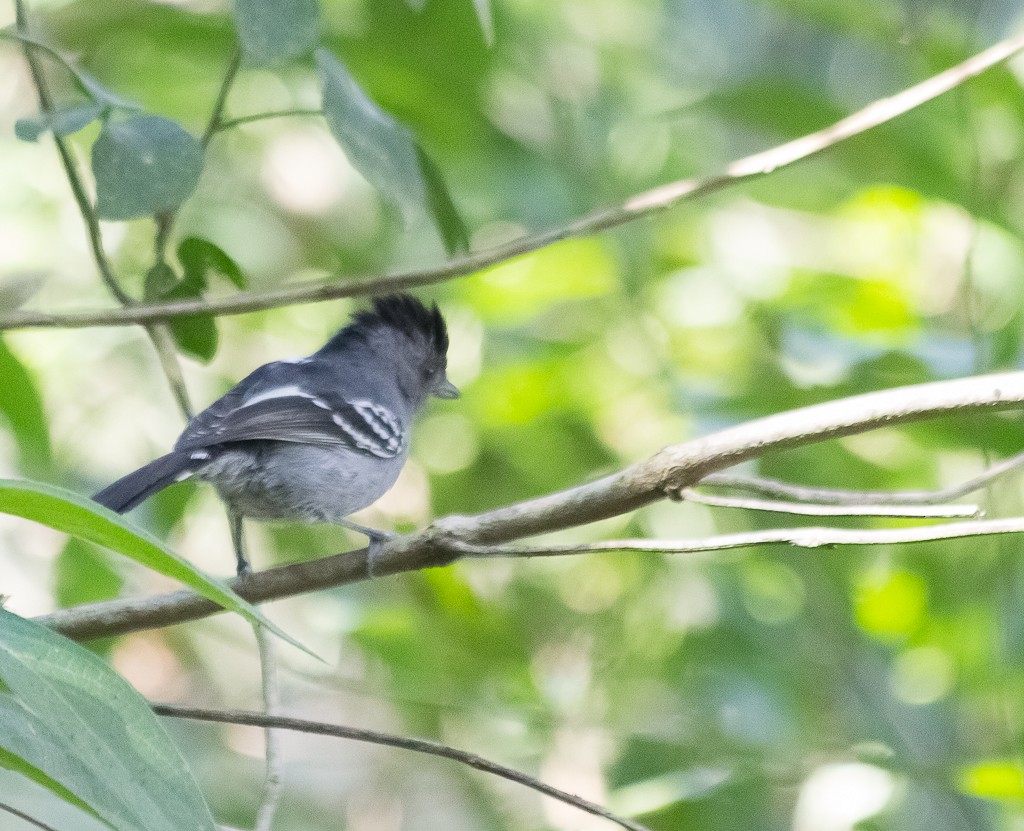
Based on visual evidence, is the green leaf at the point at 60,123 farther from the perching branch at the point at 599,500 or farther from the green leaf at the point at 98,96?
the perching branch at the point at 599,500

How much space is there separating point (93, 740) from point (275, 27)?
141 centimetres

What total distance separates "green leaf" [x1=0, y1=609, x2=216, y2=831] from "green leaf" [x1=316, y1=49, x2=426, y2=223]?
1134 millimetres

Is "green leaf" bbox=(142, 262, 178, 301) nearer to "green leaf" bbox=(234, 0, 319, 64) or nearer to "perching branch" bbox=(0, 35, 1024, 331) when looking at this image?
"perching branch" bbox=(0, 35, 1024, 331)

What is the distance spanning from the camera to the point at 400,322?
14.3 ft

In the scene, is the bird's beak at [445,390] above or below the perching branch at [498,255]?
above

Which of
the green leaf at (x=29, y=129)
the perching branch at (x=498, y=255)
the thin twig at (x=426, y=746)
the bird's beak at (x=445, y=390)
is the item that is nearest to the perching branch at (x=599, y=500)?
the thin twig at (x=426, y=746)

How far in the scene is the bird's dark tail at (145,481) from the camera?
8.77 feet

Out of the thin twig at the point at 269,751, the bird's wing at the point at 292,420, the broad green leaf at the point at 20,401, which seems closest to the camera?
the thin twig at the point at 269,751

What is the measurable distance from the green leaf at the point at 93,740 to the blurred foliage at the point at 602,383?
4.63 feet

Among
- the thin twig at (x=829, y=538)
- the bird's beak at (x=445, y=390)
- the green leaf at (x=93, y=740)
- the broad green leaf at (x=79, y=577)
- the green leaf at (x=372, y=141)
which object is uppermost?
the bird's beak at (x=445, y=390)

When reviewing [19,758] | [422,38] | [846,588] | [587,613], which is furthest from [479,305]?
[19,758]

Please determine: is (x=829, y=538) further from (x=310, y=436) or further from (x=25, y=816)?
(x=310, y=436)

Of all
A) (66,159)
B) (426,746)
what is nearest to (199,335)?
(66,159)

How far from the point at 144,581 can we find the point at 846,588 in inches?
106
